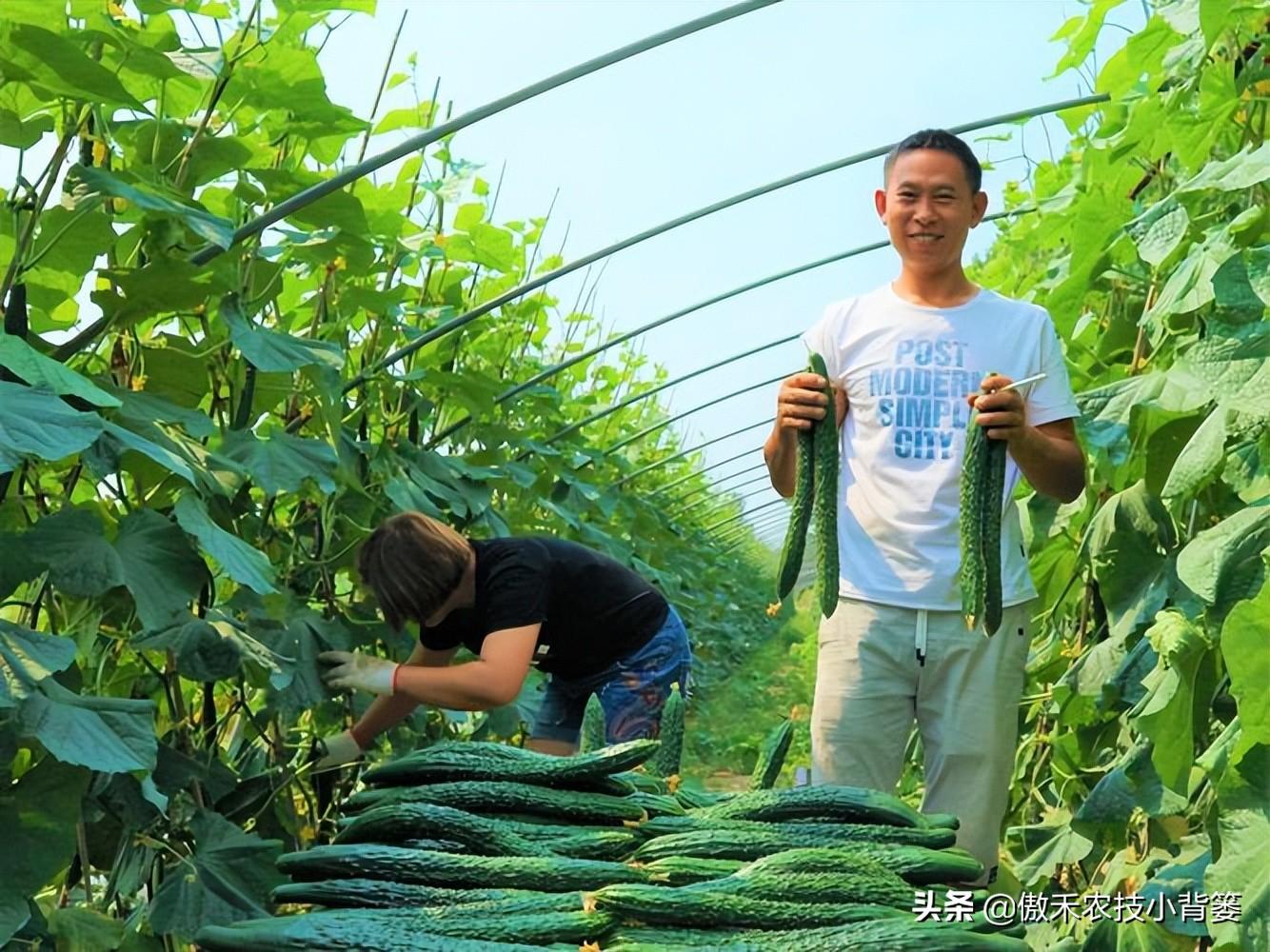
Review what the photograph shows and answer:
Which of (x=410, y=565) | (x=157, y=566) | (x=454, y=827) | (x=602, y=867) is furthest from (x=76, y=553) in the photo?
(x=602, y=867)

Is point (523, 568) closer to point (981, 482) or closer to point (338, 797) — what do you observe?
point (338, 797)

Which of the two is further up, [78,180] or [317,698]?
[78,180]

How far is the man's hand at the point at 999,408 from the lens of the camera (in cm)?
248

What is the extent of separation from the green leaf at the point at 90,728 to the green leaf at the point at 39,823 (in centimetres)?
26

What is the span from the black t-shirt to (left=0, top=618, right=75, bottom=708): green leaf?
1314 millimetres

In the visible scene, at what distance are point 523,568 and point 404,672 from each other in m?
0.37

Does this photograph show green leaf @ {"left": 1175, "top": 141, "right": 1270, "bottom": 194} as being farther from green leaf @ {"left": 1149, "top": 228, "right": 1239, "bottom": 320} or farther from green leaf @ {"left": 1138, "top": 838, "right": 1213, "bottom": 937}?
green leaf @ {"left": 1138, "top": 838, "right": 1213, "bottom": 937}

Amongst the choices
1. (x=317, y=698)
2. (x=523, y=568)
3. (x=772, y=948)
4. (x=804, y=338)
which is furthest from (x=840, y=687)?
(x=772, y=948)

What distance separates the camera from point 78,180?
277cm

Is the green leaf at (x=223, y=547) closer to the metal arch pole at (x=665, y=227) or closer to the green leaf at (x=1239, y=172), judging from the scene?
the metal arch pole at (x=665, y=227)

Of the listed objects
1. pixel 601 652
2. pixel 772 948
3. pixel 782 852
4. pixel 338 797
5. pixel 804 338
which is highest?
pixel 804 338

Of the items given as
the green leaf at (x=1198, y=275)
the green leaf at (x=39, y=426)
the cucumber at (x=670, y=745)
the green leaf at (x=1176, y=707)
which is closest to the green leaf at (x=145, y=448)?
the green leaf at (x=39, y=426)

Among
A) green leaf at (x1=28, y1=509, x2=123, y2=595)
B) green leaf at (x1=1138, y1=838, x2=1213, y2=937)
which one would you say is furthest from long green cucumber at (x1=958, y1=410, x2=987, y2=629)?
green leaf at (x1=28, y1=509, x2=123, y2=595)

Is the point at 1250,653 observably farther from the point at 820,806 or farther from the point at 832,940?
the point at 832,940
